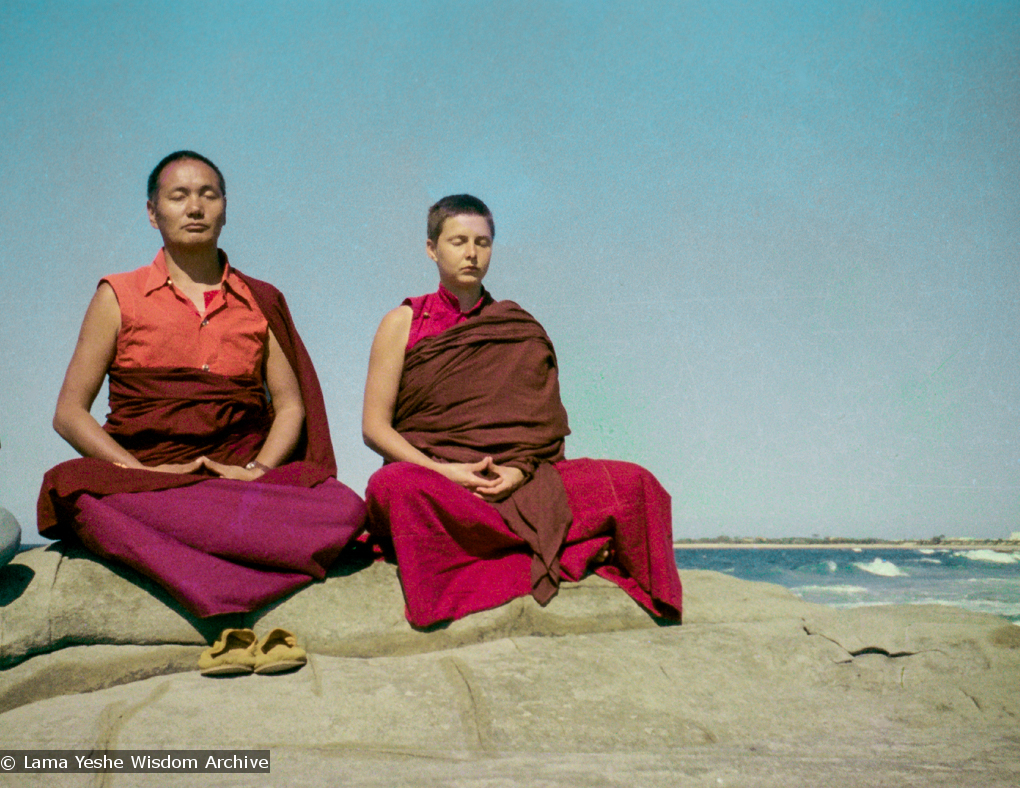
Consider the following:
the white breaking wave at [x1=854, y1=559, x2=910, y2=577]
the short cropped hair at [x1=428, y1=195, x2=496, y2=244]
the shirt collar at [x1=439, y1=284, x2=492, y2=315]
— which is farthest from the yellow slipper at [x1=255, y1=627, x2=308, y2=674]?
the white breaking wave at [x1=854, y1=559, x2=910, y2=577]

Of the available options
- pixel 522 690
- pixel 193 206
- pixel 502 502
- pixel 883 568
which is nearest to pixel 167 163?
pixel 193 206

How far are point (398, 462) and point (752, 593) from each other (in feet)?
6.61

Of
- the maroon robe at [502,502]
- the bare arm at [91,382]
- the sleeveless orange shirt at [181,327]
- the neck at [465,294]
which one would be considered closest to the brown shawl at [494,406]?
the maroon robe at [502,502]

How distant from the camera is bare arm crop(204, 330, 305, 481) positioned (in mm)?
3930

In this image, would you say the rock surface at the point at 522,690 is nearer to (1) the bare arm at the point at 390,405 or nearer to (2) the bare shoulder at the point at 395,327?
(1) the bare arm at the point at 390,405

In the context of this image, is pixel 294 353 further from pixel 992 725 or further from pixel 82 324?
pixel 992 725

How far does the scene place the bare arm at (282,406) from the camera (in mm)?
3930

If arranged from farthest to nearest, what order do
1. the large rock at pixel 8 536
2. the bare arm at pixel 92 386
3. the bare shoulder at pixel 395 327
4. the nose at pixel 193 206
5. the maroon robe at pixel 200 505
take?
the bare shoulder at pixel 395 327, the nose at pixel 193 206, the bare arm at pixel 92 386, the maroon robe at pixel 200 505, the large rock at pixel 8 536

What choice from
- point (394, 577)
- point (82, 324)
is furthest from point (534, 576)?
point (82, 324)

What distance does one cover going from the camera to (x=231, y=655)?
9.61 ft

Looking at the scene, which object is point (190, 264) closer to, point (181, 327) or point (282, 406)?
point (181, 327)

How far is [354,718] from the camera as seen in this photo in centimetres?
259

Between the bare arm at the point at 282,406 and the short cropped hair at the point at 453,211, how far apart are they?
3.20 ft

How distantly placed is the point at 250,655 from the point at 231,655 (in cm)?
6
